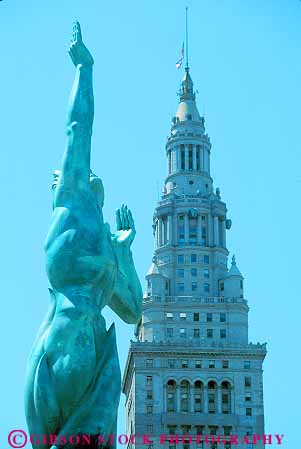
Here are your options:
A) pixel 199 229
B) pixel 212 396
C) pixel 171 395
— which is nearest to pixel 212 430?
pixel 212 396

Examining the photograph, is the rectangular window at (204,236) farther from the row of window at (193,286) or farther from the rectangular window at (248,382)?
the rectangular window at (248,382)

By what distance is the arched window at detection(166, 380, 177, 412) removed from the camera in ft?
346

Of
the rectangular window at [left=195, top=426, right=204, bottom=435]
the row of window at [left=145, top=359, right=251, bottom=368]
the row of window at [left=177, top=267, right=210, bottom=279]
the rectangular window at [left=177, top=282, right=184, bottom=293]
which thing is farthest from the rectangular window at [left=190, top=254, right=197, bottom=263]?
the rectangular window at [left=195, top=426, right=204, bottom=435]

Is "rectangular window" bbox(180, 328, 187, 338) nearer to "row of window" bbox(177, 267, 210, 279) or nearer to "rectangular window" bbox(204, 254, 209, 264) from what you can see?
"row of window" bbox(177, 267, 210, 279)

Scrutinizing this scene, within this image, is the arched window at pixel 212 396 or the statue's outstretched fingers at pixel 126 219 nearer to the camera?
the statue's outstretched fingers at pixel 126 219

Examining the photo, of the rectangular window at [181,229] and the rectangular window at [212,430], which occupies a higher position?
the rectangular window at [181,229]

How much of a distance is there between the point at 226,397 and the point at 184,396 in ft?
11.7

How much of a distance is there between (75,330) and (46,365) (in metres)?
1.32

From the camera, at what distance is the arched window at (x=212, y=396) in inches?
4154

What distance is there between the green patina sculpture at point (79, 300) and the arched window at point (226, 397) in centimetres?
6708

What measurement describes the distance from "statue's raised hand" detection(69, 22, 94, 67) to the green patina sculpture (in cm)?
3

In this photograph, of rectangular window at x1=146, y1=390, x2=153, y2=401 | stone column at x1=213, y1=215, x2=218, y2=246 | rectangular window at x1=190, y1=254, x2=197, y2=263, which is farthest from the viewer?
stone column at x1=213, y1=215, x2=218, y2=246

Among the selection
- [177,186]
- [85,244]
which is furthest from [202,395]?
[85,244]

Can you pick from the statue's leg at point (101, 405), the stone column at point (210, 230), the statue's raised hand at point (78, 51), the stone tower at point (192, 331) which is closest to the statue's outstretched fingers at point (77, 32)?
the statue's raised hand at point (78, 51)
